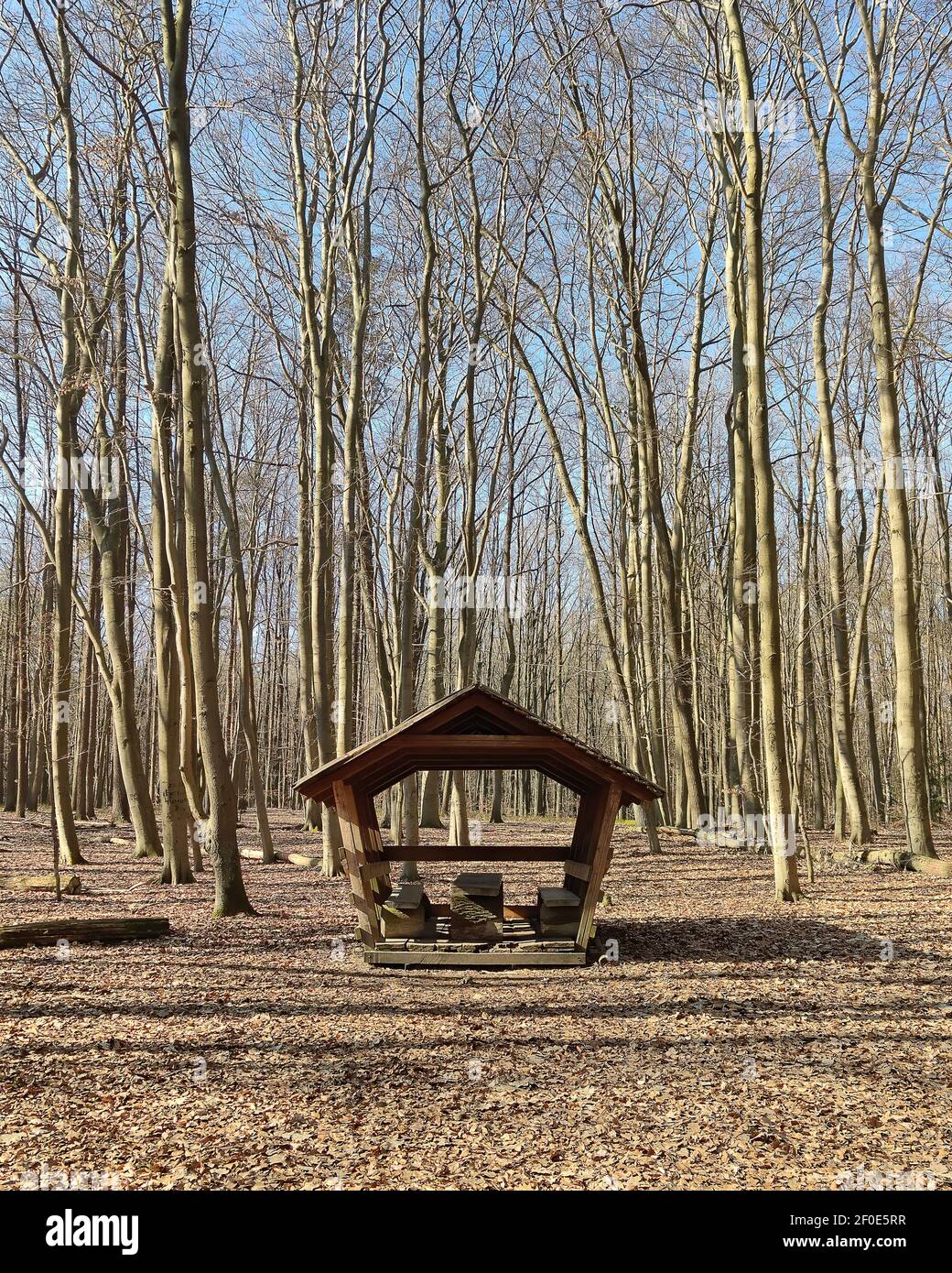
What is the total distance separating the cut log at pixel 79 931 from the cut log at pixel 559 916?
136 inches

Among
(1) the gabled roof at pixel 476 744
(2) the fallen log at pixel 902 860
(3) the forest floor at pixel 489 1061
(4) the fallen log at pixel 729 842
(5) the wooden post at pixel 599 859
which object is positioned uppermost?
(1) the gabled roof at pixel 476 744

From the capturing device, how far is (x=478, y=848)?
30.0 feet

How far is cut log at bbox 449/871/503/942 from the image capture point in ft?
28.4

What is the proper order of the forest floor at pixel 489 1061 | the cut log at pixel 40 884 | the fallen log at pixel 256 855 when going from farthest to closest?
the fallen log at pixel 256 855 < the cut log at pixel 40 884 < the forest floor at pixel 489 1061

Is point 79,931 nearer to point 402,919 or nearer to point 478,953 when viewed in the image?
point 402,919

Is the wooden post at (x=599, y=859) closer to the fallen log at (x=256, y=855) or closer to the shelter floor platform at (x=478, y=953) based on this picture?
the shelter floor platform at (x=478, y=953)

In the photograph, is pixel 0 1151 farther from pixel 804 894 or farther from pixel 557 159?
pixel 557 159

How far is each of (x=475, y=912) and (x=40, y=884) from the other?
18.7ft

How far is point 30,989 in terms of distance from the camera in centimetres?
686

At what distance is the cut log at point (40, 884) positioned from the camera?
1095 cm

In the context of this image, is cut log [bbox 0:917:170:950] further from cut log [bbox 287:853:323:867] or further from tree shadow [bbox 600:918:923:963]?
cut log [bbox 287:853:323:867]

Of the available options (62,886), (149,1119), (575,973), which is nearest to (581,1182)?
(149,1119)

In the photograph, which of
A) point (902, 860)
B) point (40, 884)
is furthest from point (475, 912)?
point (902, 860)

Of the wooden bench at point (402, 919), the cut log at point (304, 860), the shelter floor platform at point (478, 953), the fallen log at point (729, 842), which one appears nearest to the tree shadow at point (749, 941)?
the shelter floor platform at point (478, 953)
